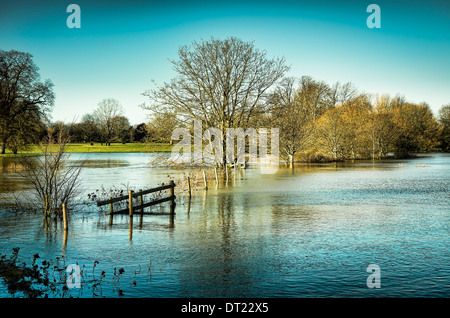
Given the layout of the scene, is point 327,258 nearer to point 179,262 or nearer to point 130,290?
point 179,262

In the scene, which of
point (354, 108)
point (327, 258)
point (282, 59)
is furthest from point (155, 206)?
point (354, 108)

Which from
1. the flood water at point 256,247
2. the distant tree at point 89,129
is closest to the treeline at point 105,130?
the distant tree at point 89,129

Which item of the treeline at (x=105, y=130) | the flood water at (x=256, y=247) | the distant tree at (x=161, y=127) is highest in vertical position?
the treeline at (x=105, y=130)

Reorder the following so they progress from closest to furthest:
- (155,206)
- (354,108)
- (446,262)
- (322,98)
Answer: (446,262) → (155,206) → (354,108) → (322,98)

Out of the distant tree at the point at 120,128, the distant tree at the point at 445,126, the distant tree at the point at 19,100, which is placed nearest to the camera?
the distant tree at the point at 19,100

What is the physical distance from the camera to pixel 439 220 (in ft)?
63.1

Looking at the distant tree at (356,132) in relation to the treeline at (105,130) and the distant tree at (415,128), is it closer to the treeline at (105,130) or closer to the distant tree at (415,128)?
the distant tree at (415,128)

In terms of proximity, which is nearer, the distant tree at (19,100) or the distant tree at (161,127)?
the distant tree at (161,127)

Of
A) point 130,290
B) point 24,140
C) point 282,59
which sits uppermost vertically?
point 282,59

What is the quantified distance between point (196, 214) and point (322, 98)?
225 ft

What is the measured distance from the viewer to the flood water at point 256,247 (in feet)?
34.3

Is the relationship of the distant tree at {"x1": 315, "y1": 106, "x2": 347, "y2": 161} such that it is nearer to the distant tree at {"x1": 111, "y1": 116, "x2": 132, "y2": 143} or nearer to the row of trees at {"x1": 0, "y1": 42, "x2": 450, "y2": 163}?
the row of trees at {"x1": 0, "y1": 42, "x2": 450, "y2": 163}

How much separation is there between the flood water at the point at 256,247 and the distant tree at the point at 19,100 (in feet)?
136

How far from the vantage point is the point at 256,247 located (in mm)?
14281
